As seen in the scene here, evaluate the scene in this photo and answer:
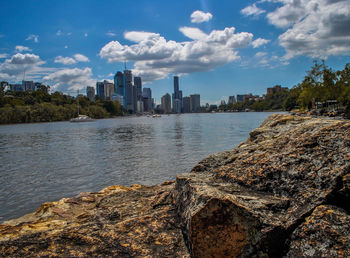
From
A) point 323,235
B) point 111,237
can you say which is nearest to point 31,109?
point 111,237

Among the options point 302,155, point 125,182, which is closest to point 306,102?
point 125,182

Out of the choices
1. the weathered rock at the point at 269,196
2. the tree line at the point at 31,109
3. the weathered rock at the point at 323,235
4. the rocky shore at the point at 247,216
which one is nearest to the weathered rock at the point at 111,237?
Answer: the rocky shore at the point at 247,216

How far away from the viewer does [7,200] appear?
1116 cm

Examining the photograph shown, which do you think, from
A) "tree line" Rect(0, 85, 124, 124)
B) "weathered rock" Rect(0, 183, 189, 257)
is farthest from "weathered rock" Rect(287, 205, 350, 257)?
"tree line" Rect(0, 85, 124, 124)

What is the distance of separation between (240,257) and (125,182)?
11.2 metres

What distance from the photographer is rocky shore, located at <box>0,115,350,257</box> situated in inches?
126

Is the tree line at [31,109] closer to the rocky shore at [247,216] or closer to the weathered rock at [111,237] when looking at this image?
the weathered rock at [111,237]

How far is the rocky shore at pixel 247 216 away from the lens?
126 inches

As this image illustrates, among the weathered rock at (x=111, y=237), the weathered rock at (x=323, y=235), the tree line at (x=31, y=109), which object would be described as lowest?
the weathered rock at (x=111, y=237)

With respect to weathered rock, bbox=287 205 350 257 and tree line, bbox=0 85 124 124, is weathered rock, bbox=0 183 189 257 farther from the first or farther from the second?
tree line, bbox=0 85 124 124

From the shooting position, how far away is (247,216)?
322 centimetres

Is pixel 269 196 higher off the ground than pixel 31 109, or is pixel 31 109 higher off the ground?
pixel 31 109

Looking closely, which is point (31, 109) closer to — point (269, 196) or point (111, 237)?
point (111, 237)

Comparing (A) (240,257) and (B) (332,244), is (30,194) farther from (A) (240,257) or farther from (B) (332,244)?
(B) (332,244)
